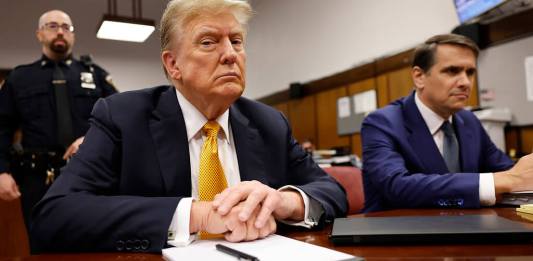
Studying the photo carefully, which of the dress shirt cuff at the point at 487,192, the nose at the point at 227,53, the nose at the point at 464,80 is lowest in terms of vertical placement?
the dress shirt cuff at the point at 487,192

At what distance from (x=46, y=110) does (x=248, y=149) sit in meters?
2.01

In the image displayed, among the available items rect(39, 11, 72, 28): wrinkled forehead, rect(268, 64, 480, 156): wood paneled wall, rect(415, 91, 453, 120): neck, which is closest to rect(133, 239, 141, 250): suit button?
rect(415, 91, 453, 120): neck

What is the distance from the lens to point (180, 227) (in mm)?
979

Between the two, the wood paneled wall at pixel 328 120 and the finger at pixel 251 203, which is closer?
the finger at pixel 251 203

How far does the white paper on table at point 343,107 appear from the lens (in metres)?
6.34

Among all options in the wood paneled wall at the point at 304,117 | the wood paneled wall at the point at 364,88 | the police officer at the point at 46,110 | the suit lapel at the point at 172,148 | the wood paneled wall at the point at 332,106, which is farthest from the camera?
the wood paneled wall at the point at 304,117

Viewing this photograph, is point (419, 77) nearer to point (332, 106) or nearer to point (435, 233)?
point (435, 233)

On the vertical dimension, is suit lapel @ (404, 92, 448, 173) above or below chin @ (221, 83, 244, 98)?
below

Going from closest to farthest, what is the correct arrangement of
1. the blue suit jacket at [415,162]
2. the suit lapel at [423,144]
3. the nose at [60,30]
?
the blue suit jacket at [415,162], the suit lapel at [423,144], the nose at [60,30]

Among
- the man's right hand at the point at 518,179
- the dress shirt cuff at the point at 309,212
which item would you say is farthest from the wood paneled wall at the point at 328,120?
the dress shirt cuff at the point at 309,212

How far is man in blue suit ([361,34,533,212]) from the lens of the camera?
146 cm

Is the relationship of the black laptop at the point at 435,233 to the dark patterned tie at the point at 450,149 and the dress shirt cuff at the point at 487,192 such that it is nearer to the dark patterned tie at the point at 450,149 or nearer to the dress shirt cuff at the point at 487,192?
the dress shirt cuff at the point at 487,192

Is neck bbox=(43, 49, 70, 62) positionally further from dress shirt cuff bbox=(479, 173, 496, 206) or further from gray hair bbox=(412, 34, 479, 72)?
dress shirt cuff bbox=(479, 173, 496, 206)

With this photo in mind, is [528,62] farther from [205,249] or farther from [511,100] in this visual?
[205,249]
